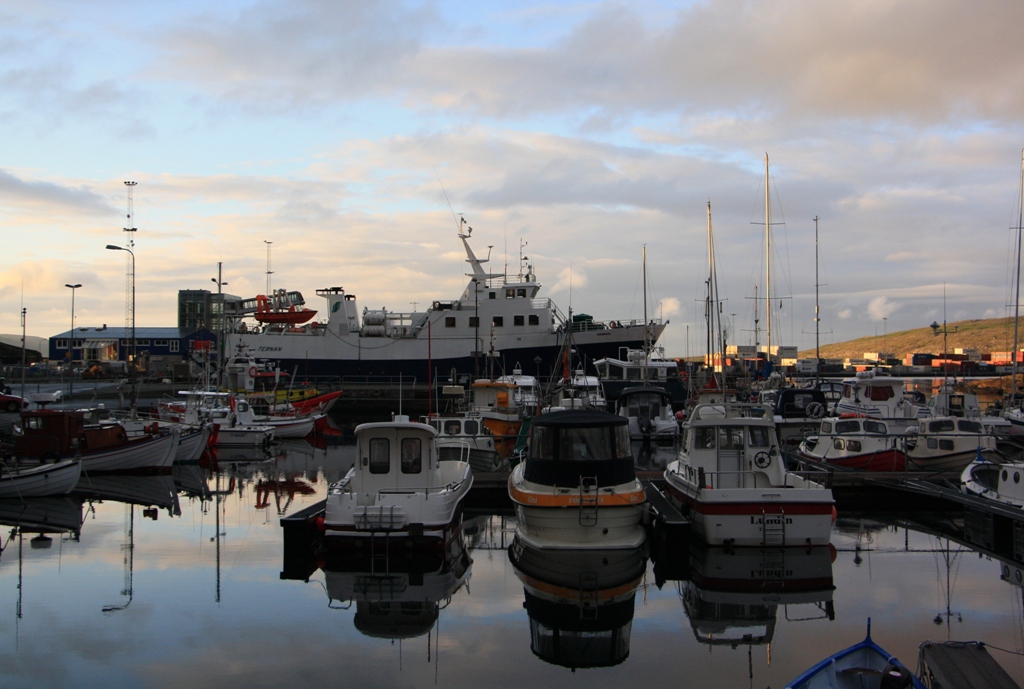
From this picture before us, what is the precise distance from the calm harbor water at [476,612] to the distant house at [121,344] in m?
75.3

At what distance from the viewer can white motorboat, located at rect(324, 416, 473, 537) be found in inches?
501

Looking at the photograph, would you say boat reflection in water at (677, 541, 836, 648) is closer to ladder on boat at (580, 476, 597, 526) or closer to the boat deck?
ladder on boat at (580, 476, 597, 526)

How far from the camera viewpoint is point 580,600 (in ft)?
36.4

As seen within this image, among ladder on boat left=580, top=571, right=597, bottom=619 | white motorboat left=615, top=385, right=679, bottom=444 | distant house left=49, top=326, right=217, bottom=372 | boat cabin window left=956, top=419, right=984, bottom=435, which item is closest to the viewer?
ladder on boat left=580, top=571, right=597, bottom=619

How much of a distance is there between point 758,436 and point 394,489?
652 cm

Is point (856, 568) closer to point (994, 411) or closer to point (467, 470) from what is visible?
point (467, 470)

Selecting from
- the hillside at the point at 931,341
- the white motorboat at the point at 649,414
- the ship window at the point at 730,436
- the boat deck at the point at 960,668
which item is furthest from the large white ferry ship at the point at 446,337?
the hillside at the point at 931,341

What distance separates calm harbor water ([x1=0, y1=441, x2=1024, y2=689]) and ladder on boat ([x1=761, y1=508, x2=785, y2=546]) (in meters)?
0.35

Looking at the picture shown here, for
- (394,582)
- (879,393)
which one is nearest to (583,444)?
(394,582)

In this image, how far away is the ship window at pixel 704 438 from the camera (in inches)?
580

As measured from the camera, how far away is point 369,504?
1327 cm

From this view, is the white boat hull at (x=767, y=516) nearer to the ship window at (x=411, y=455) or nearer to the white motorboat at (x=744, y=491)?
the white motorboat at (x=744, y=491)

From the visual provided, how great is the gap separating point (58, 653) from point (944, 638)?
1037cm

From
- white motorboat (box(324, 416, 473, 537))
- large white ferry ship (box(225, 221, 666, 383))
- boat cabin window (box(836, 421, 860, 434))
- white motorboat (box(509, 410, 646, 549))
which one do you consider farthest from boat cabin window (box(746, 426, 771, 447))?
large white ferry ship (box(225, 221, 666, 383))
